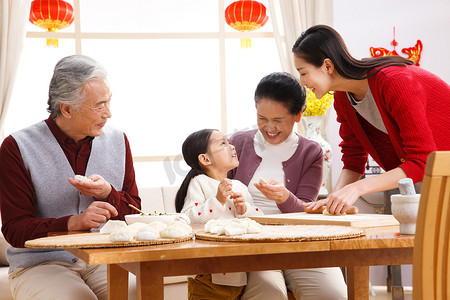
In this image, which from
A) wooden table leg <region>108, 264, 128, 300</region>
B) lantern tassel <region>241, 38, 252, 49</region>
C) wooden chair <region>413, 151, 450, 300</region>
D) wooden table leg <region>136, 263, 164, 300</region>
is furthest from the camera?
lantern tassel <region>241, 38, 252, 49</region>

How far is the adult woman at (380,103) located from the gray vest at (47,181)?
32.7 inches

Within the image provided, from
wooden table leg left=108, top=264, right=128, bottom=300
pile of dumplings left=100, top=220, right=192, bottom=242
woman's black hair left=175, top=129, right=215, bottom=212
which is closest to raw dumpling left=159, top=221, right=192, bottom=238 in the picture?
pile of dumplings left=100, top=220, right=192, bottom=242

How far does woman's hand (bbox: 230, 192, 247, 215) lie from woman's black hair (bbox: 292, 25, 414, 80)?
56 centimetres

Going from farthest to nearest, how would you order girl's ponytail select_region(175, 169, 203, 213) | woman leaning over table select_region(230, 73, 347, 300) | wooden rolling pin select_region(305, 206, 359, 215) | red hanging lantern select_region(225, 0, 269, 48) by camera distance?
red hanging lantern select_region(225, 0, 269, 48)
woman leaning over table select_region(230, 73, 347, 300)
girl's ponytail select_region(175, 169, 203, 213)
wooden rolling pin select_region(305, 206, 359, 215)

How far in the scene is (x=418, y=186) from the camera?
2021 millimetres

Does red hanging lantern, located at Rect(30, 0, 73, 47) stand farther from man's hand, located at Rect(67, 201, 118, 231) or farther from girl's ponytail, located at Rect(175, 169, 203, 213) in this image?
man's hand, located at Rect(67, 201, 118, 231)

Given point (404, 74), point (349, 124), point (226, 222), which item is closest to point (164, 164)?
point (349, 124)

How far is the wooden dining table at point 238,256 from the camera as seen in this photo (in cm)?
112

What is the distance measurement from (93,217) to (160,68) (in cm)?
405

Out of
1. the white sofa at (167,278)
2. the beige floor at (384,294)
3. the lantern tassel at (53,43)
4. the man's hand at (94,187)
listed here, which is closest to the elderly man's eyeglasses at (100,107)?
the man's hand at (94,187)

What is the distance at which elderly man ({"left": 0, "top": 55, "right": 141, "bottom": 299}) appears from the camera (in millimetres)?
1729

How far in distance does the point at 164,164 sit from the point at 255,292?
3780mm

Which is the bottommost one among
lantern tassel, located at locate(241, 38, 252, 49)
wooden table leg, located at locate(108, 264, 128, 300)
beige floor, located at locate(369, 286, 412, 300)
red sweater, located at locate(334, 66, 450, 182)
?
beige floor, located at locate(369, 286, 412, 300)

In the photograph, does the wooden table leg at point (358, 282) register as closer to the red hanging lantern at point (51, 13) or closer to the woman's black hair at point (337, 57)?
the woman's black hair at point (337, 57)
